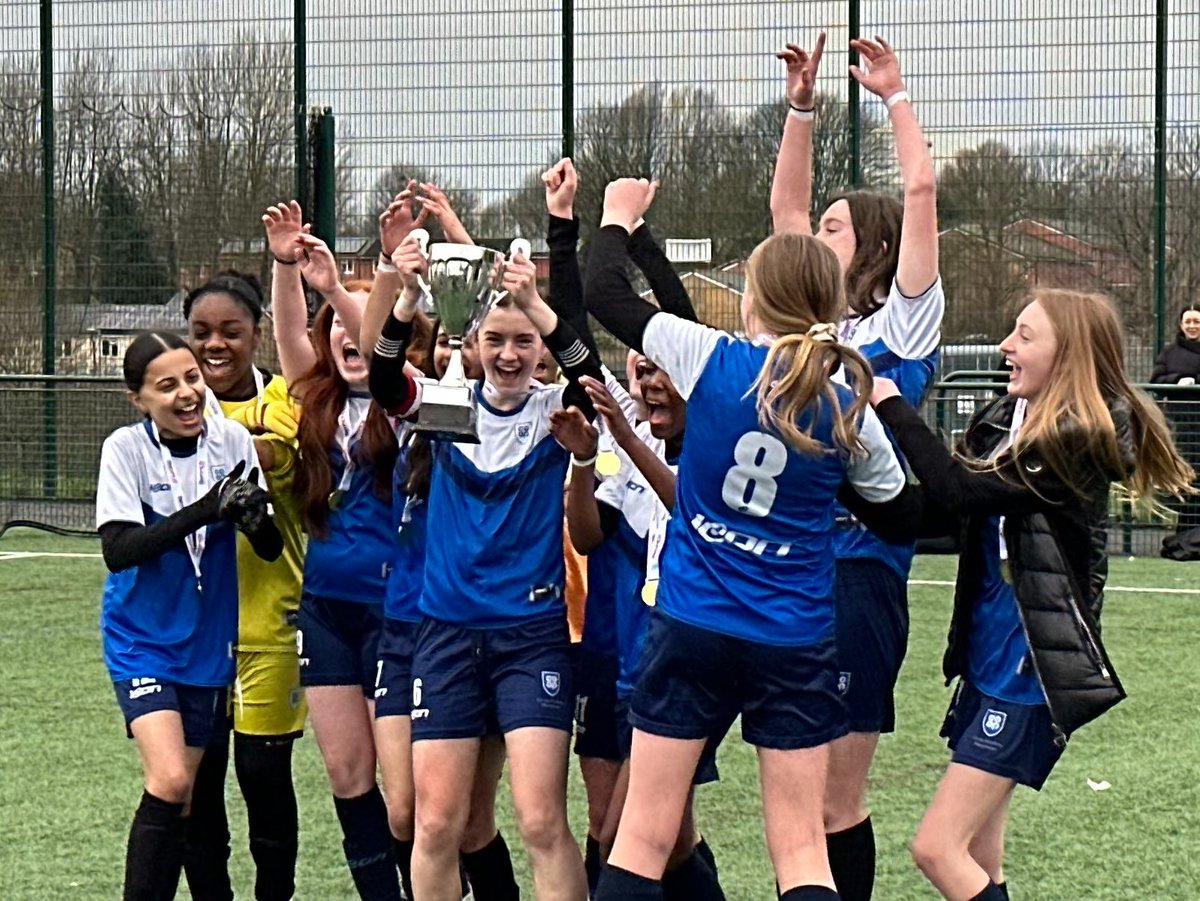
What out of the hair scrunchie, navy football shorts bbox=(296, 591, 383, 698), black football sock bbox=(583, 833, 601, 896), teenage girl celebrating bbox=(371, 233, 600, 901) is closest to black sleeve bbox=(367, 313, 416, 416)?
teenage girl celebrating bbox=(371, 233, 600, 901)

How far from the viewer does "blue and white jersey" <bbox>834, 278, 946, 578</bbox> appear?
13.8 ft

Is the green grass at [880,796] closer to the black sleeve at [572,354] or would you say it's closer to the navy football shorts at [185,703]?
the navy football shorts at [185,703]

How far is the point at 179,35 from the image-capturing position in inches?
603

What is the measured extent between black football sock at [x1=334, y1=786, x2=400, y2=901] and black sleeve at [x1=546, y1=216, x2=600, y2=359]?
4.47 ft

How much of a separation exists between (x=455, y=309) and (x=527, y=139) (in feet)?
34.8

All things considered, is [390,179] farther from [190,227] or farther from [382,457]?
[382,457]

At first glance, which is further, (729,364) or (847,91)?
(847,91)

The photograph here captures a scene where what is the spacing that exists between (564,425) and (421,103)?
10907 mm

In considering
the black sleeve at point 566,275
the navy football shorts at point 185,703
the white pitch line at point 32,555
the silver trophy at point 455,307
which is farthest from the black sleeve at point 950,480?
the white pitch line at point 32,555

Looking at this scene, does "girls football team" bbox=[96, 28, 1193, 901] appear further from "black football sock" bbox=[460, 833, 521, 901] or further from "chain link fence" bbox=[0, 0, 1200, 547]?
"chain link fence" bbox=[0, 0, 1200, 547]

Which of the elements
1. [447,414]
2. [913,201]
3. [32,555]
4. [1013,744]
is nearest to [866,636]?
[1013,744]

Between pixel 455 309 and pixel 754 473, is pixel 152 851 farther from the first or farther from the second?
pixel 754 473

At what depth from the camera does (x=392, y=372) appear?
174 inches

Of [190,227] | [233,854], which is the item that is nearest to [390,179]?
[190,227]
